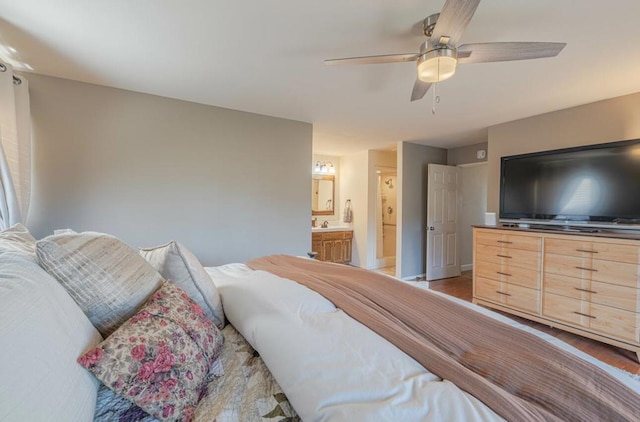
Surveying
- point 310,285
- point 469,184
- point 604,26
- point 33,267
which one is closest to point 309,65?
point 310,285

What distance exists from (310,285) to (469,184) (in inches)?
210

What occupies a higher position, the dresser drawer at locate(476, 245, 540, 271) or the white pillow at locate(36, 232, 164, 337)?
the white pillow at locate(36, 232, 164, 337)

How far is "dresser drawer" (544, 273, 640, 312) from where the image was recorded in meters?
2.35

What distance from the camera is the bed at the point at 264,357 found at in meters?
0.64

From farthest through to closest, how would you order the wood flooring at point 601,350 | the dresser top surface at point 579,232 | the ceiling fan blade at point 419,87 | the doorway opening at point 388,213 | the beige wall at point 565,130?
the doorway opening at point 388,213 < the beige wall at point 565,130 < the dresser top surface at point 579,232 < the wood flooring at point 601,350 < the ceiling fan blade at point 419,87

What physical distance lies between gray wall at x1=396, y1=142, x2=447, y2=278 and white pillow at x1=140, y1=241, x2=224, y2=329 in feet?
12.9

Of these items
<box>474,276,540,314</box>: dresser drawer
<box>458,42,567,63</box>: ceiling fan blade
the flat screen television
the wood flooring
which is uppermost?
<box>458,42,567,63</box>: ceiling fan blade

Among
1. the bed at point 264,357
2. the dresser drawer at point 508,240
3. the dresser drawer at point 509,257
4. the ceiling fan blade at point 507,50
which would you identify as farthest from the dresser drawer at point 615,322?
the ceiling fan blade at point 507,50

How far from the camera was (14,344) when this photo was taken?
0.57m

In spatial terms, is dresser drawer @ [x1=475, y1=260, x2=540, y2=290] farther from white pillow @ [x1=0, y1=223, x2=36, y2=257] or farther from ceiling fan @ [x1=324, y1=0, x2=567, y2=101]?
white pillow @ [x1=0, y1=223, x2=36, y2=257]

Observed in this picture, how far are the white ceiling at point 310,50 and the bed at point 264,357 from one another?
4.56 feet

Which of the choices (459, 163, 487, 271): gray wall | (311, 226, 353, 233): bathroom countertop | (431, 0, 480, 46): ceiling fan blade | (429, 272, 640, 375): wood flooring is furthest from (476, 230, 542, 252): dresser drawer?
(311, 226, 353, 233): bathroom countertop

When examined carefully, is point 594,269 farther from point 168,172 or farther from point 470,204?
point 168,172

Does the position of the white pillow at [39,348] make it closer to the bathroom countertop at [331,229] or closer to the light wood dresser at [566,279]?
the light wood dresser at [566,279]
